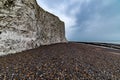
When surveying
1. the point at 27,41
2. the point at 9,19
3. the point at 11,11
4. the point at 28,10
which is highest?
the point at 28,10

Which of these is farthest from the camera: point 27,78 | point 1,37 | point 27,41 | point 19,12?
point 27,41

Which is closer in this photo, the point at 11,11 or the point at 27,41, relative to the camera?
the point at 11,11

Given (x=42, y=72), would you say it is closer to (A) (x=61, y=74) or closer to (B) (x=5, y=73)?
(A) (x=61, y=74)

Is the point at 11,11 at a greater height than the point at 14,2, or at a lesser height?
lesser

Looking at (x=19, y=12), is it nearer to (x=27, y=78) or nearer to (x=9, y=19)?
(x=9, y=19)

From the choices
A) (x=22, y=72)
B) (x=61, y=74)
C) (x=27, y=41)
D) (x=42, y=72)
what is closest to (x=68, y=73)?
(x=61, y=74)

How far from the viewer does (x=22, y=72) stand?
3.29m

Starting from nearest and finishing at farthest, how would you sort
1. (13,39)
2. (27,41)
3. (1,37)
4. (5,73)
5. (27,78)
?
(27,78)
(5,73)
(1,37)
(13,39)
(27,41)

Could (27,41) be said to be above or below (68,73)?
above

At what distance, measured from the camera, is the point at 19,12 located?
6945mm

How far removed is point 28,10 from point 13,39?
3177mm

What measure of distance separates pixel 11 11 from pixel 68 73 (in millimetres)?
6013

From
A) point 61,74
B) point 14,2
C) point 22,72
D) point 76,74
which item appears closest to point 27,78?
point 22,72

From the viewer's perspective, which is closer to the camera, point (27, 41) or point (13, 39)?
point (13, 39)
